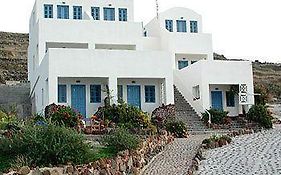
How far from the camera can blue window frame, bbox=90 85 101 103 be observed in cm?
3127

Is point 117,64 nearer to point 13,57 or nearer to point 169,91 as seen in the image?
point 169,91

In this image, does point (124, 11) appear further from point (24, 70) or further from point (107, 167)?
point (24, 70)

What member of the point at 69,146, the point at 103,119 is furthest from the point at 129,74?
the point at 69,146

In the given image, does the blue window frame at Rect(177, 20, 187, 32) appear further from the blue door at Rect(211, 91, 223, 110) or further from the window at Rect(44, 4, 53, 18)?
the window at Rect(44, 4, 53, 18)

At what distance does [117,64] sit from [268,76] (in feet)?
149

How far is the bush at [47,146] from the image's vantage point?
13289mm

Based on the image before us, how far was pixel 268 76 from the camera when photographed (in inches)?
→ 2842

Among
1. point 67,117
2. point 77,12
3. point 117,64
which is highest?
point 77,12

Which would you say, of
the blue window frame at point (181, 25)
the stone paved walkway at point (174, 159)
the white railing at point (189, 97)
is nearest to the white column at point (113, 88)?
the white railing at point (189, 97)

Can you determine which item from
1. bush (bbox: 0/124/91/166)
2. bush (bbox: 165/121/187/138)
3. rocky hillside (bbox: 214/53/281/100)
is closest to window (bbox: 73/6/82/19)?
bush (bbox: 165/121/187/138)

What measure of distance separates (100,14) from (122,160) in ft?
74.7

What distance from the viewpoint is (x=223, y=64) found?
33.2 metres

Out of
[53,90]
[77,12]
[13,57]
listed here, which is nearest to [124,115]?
[53,90]

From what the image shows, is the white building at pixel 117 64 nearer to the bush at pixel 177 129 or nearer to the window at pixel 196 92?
the window at pixel 196 92
